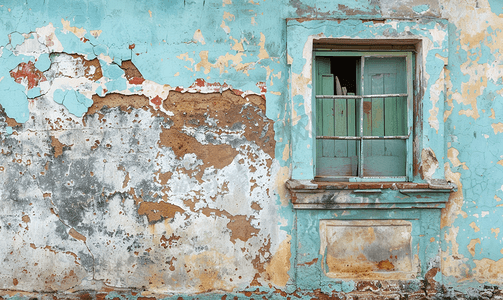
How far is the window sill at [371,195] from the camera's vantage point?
9.71 ft

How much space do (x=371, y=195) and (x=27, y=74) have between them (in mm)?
2993

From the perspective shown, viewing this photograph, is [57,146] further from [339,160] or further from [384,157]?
[384,157]

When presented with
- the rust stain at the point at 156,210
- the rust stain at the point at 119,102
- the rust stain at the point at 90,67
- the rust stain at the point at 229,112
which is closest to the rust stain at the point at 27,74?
the rust stain at the point at 90,67

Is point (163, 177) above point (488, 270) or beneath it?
above

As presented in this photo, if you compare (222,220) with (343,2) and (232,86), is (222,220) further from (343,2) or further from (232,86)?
(343,2)

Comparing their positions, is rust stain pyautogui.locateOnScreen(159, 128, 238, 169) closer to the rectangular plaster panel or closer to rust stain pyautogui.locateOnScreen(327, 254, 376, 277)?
the rectangular plaster panel

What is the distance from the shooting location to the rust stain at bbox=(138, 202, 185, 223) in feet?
9.95

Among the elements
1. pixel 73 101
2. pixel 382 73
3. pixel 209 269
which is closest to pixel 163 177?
pixel 209 269

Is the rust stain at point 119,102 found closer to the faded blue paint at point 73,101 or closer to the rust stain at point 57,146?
the faded blue paint at point 73,101

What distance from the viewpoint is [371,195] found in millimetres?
2994

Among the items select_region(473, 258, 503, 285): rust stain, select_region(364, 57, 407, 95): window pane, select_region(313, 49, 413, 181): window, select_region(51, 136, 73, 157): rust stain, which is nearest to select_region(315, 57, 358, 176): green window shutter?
select_region(313, 49, 413, 181): window

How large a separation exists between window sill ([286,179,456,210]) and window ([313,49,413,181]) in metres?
0.22

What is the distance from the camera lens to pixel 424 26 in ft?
9.89

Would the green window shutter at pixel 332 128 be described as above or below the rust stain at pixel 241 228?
above
